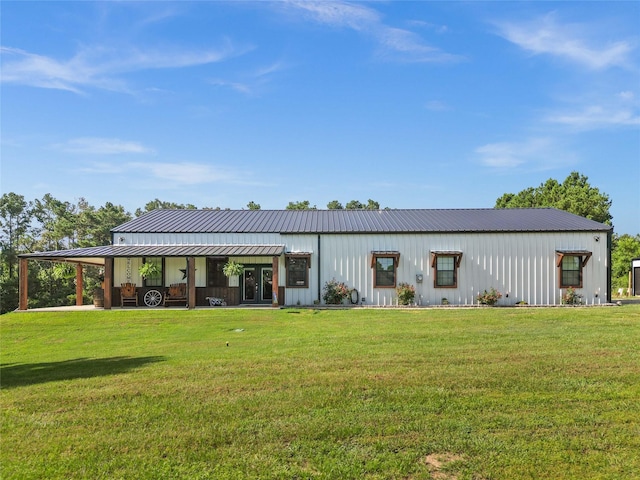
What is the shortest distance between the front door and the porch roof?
107 cm

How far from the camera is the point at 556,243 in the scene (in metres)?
21.6

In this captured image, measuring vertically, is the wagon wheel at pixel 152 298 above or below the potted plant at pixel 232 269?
below

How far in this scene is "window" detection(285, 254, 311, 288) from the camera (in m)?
21.7

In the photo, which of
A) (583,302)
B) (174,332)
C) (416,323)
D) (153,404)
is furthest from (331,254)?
(153,404)

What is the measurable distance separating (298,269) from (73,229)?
3626cm

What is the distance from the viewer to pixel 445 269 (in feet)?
71.0

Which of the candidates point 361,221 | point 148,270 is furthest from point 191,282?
point 361,221

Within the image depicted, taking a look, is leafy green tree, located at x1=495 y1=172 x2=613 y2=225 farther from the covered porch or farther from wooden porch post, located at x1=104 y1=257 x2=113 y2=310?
wooden porch post, located at x1=104 y1=257 x2=113 y2=310

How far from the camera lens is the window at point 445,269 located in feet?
70.6

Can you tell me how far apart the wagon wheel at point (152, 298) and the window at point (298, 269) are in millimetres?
5851

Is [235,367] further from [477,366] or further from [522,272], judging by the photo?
[522,272]

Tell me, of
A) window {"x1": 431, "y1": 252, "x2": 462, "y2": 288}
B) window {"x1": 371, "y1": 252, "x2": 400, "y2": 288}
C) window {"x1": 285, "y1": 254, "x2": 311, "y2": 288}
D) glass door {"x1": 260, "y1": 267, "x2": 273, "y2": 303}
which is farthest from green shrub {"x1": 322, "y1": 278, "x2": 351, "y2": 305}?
window {"x1": 431, "y1": 252, "x2": 462, "y2": 288}

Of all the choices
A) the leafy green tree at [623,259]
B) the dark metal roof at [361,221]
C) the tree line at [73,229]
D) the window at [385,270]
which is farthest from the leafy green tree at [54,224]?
the leafy green tree at [623,259]

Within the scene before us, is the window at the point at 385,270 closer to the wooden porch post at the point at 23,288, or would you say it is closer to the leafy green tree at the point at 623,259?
the wooden porch post at the point at 23,288
